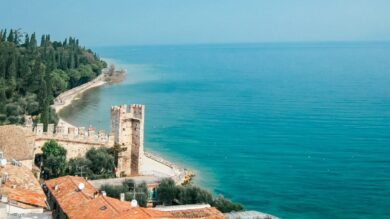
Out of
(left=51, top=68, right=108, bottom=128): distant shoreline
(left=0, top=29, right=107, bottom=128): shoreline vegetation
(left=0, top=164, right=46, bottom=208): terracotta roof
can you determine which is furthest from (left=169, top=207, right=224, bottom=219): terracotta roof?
(left=51, top=68, right=108, bottom=128): distant shoreline

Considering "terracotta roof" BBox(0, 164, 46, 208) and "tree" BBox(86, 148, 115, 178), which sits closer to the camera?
"terracotta roof" BBox(0, 164, 46, 208)

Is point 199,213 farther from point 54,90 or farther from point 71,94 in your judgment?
point 71,94

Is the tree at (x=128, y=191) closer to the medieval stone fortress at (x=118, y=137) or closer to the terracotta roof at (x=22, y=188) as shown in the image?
the medieval stone fortress at (x=118, y=137)

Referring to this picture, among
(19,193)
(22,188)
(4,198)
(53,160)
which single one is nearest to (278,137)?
(53,160)

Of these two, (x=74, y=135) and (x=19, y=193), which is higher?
(x=74, y=135)

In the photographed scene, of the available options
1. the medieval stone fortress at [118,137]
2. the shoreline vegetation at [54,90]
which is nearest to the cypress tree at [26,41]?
the shoreline vegetation at [54,90]

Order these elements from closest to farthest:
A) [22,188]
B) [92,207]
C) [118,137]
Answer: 1. [92,207]
2. [22,188]
3. [118,137]

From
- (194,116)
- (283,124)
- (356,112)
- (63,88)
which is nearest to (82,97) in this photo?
(63,88)

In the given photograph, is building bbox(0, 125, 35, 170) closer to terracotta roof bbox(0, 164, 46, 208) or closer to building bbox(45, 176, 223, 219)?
building bbox(45, 176, 223, 219)
